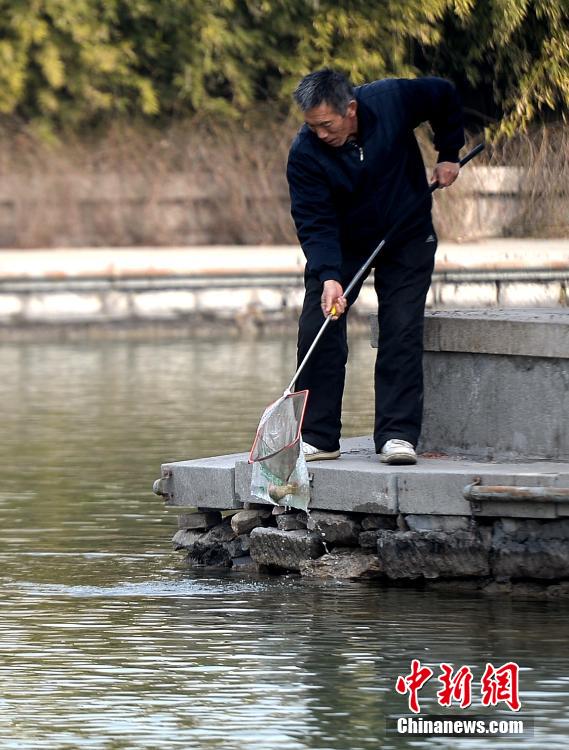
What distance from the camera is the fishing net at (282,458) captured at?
8.06 metres

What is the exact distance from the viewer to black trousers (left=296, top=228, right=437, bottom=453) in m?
8.37

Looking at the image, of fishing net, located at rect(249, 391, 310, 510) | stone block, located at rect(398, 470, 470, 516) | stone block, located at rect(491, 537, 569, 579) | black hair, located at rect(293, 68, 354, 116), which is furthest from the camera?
fishing net, located at rect(249, 391, 310, 510)

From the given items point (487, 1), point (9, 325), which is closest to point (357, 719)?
point (487, 1)

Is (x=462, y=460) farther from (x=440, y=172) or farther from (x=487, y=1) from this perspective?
(x=487, y=1)

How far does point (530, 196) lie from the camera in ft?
39.0

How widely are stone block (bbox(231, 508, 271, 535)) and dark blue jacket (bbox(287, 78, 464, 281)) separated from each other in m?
0.95

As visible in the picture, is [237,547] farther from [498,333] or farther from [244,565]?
[498,333]

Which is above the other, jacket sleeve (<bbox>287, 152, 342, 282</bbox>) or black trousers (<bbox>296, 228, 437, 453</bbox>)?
jacket sleeve (<bbox>287, 152, 342, 282</bbox>)

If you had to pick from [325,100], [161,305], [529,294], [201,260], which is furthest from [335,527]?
[201,260]

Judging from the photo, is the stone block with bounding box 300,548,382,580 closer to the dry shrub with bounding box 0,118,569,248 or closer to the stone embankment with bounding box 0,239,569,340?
the stone embankment with bounding box 0,239,569,340

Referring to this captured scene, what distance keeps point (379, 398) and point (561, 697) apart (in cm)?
258

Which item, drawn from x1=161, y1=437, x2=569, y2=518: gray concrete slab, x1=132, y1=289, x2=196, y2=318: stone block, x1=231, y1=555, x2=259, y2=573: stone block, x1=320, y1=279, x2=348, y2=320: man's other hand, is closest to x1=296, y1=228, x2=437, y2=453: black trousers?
x1=161, y1=437, x2=569, y2=518: gray concrete slab

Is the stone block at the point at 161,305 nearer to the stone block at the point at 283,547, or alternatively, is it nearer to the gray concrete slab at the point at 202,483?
the gray concrete slab at the point at 202,483

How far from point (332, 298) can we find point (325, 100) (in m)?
0.72
